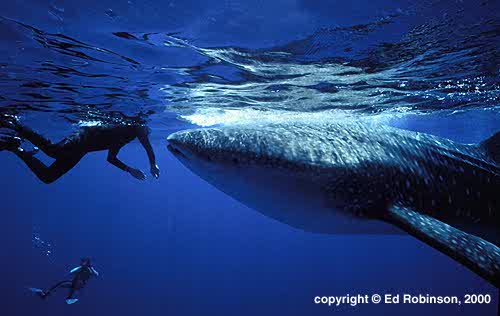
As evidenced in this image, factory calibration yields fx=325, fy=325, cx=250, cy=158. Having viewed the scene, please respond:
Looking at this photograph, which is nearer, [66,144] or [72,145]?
Result: [66,144]

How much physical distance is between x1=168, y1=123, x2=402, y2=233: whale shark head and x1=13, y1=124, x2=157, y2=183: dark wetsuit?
20.6 feet

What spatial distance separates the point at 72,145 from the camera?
8.72 meters

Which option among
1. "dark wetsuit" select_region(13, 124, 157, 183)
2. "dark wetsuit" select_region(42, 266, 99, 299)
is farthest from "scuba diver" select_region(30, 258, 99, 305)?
"dark wetsuit" select_region(13, 124, 157, 183)

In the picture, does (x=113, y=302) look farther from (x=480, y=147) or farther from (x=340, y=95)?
(x=480, y=147)

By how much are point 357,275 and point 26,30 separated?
74.6 m

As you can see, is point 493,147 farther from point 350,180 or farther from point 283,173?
point 283,173

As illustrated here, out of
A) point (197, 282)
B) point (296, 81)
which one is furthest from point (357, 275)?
point (296, 81)

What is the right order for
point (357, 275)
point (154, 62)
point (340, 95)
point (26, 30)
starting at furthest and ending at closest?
point (357, 275), point (340, 95), point (154, 62), point (26, 30)

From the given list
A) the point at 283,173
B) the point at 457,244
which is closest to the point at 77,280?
the point at 283,173

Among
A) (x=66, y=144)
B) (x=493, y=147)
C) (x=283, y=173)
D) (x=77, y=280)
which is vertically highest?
(x=66, y=144)

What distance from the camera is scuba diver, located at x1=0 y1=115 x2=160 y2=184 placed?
7910 mm

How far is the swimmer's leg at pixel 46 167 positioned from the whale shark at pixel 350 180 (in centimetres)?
630

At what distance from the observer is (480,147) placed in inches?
195

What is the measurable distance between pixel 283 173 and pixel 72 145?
24.3 ft
